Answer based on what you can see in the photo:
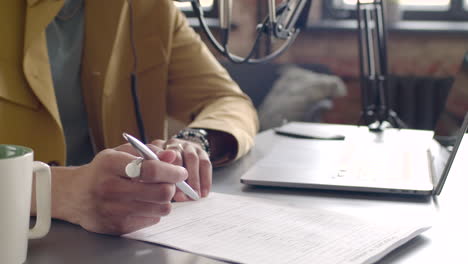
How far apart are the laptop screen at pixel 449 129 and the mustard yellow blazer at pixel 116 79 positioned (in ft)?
1.19

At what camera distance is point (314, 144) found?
4.26ft

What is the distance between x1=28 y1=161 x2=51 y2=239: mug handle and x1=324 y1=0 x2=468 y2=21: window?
2.89 metres

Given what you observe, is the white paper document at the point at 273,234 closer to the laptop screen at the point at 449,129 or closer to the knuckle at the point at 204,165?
the knuckle at the point at 204,165

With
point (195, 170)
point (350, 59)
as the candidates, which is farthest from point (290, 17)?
point (350, 59)

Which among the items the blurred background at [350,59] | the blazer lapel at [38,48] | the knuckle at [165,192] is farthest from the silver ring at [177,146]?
the blurred background at [350,59]

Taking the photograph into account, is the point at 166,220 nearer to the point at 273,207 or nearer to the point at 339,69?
the point at 273,207

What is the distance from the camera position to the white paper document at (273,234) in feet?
2.23

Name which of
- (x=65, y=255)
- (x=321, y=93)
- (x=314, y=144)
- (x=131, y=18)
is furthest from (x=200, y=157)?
(x=321, y=93)

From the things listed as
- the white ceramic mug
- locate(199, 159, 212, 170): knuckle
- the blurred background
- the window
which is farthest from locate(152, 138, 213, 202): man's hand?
the window

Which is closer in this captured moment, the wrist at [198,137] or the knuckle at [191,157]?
the knuckle at [191,157]

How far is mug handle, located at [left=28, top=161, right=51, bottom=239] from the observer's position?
2.31 feet

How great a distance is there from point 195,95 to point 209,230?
0.76 metres

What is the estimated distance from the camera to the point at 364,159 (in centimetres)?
114

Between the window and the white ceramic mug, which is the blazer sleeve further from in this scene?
the window
